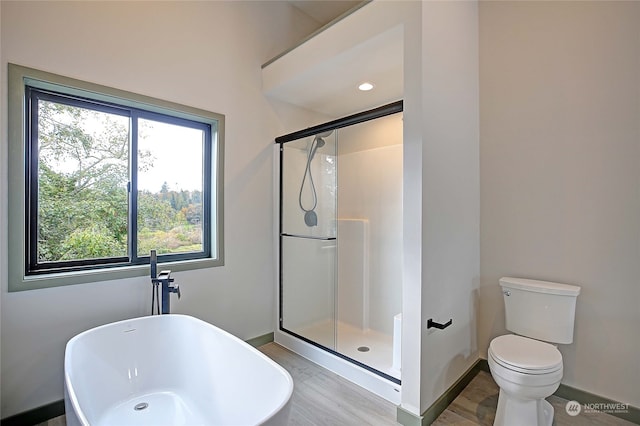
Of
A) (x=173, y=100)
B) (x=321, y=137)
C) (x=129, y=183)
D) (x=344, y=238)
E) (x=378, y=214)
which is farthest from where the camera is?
(x=344, y=238)

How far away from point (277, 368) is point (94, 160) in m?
1.84

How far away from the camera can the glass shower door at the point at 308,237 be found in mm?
2822

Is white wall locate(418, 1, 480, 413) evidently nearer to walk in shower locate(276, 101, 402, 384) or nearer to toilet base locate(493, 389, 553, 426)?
toilet base locate(493, 389, 553, 426)

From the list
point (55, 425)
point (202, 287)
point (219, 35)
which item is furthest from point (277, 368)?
point (219, 35)

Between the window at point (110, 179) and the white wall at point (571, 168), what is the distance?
2.22 metres

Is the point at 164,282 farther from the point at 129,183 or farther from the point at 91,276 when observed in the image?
the point at 129,183

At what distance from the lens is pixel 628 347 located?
6.05 feet

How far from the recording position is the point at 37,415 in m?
1.79

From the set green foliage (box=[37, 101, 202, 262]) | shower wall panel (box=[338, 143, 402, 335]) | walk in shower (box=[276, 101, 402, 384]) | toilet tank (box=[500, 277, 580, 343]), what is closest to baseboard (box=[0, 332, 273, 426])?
green foliage (box=[37, 101, 202, 262])

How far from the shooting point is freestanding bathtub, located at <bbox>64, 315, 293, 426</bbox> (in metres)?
1.52

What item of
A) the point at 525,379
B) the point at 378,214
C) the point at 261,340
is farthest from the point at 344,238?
the point at 525,379

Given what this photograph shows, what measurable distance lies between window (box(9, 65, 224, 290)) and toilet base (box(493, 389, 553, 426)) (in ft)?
7.12

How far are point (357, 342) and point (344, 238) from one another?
1042 millimetres

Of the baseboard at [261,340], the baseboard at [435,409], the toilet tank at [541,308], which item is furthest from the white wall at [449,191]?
the baseboard at [261,340]
